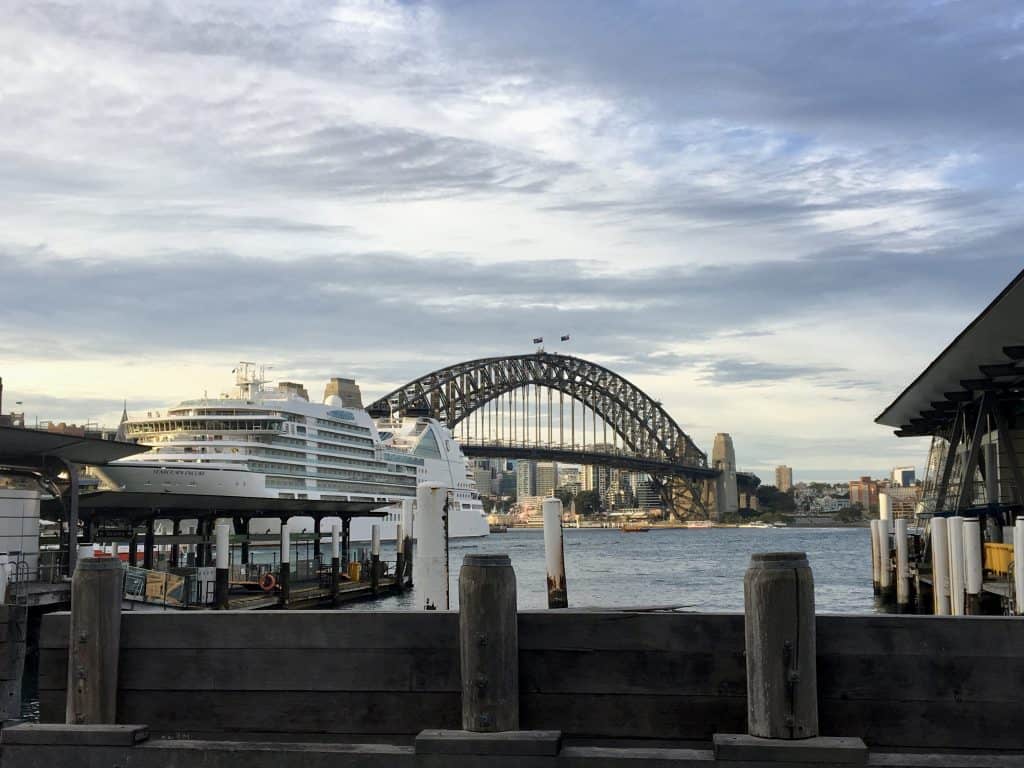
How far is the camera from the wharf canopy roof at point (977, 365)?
24.9 metres

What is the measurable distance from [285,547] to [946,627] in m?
30.6

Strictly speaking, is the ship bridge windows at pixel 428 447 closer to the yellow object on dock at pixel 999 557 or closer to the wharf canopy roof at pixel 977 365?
the wharf canopy roof at pixel 977 365

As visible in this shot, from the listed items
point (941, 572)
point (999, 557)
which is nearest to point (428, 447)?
point (999, 557)

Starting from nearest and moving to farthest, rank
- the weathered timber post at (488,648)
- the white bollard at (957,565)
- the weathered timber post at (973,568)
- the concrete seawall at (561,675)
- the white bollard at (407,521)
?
the concrete seawall at (561,675), the weathered timber post at (488,648), the weathered timber post at (973,568), the white bollard at (957,565), the white bollard at (407,521)

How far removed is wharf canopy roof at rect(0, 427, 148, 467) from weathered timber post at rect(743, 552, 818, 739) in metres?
21.2

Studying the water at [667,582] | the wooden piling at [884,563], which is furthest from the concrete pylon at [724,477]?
the wooden piling at [884,563]

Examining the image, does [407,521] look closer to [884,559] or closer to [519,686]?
[884,559]

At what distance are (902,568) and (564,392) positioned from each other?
139311 mm

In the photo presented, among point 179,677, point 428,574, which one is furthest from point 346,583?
point 179,677

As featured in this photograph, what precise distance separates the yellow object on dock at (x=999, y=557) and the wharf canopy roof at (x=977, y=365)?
16.8 feet

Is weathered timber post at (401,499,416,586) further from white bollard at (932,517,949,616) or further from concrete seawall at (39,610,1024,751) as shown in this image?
concrete seawall at (39,610,1024,751)

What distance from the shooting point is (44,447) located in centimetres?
2584

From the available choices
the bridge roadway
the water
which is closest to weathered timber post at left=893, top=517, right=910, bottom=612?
the water

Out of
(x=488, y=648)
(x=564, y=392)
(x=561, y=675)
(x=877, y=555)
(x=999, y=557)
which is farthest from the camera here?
(x=564, y=392)
